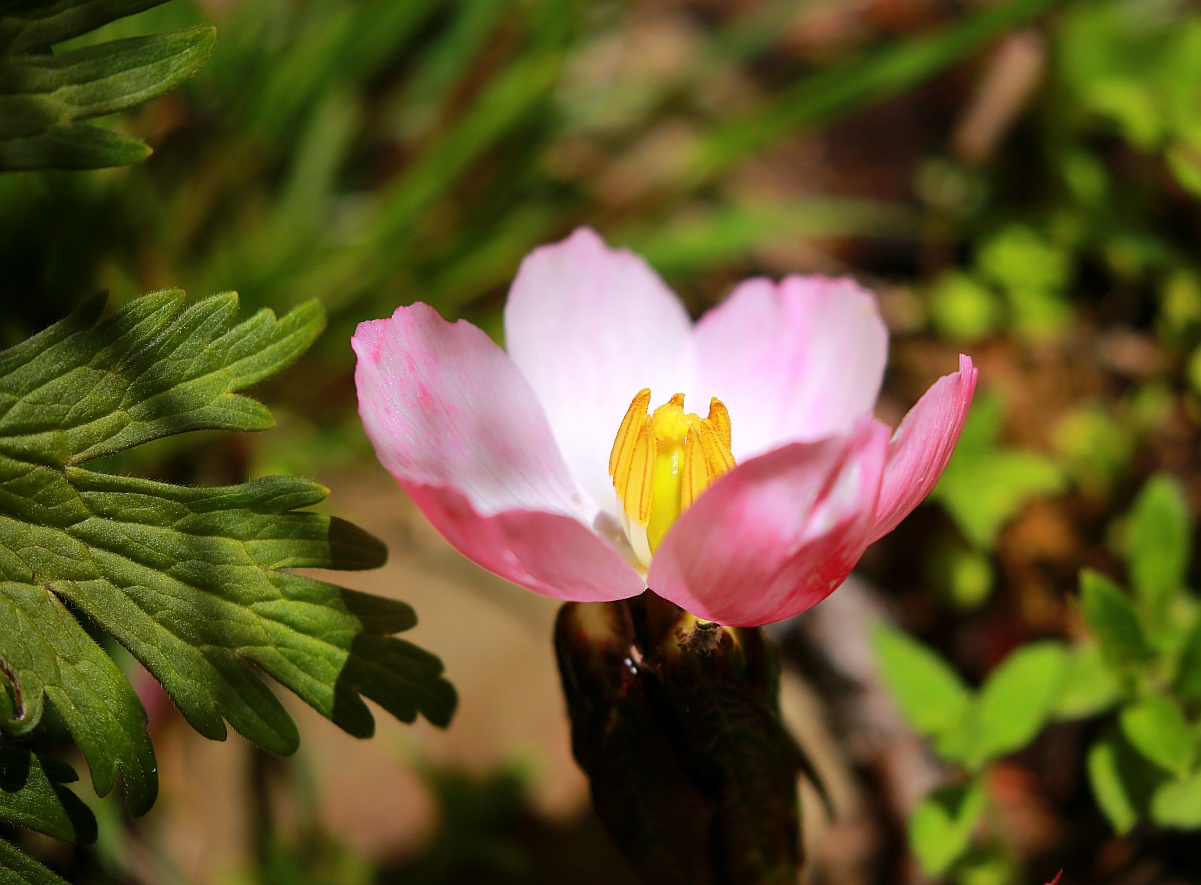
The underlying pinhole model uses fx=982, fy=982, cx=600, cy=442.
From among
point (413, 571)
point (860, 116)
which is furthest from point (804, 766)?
point (860, 116)

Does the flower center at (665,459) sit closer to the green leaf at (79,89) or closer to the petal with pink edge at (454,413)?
the petal with pink edge at (454,413)

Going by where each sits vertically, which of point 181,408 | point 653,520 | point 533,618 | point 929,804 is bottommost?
point 533,618

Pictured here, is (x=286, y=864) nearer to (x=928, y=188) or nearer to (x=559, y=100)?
(x=559, y=100)

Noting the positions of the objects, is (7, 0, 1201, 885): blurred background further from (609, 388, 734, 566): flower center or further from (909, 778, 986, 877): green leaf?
(609, 388, 734, 566): flower center

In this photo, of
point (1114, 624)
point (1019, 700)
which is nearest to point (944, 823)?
point (1019, 700)

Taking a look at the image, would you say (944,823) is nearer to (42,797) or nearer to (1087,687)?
(1087,687)

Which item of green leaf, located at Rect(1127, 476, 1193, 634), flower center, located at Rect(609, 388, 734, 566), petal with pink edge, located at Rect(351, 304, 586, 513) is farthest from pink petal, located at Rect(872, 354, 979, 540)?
green leaf, located at Rect(1127, 476, 1193, 634)
